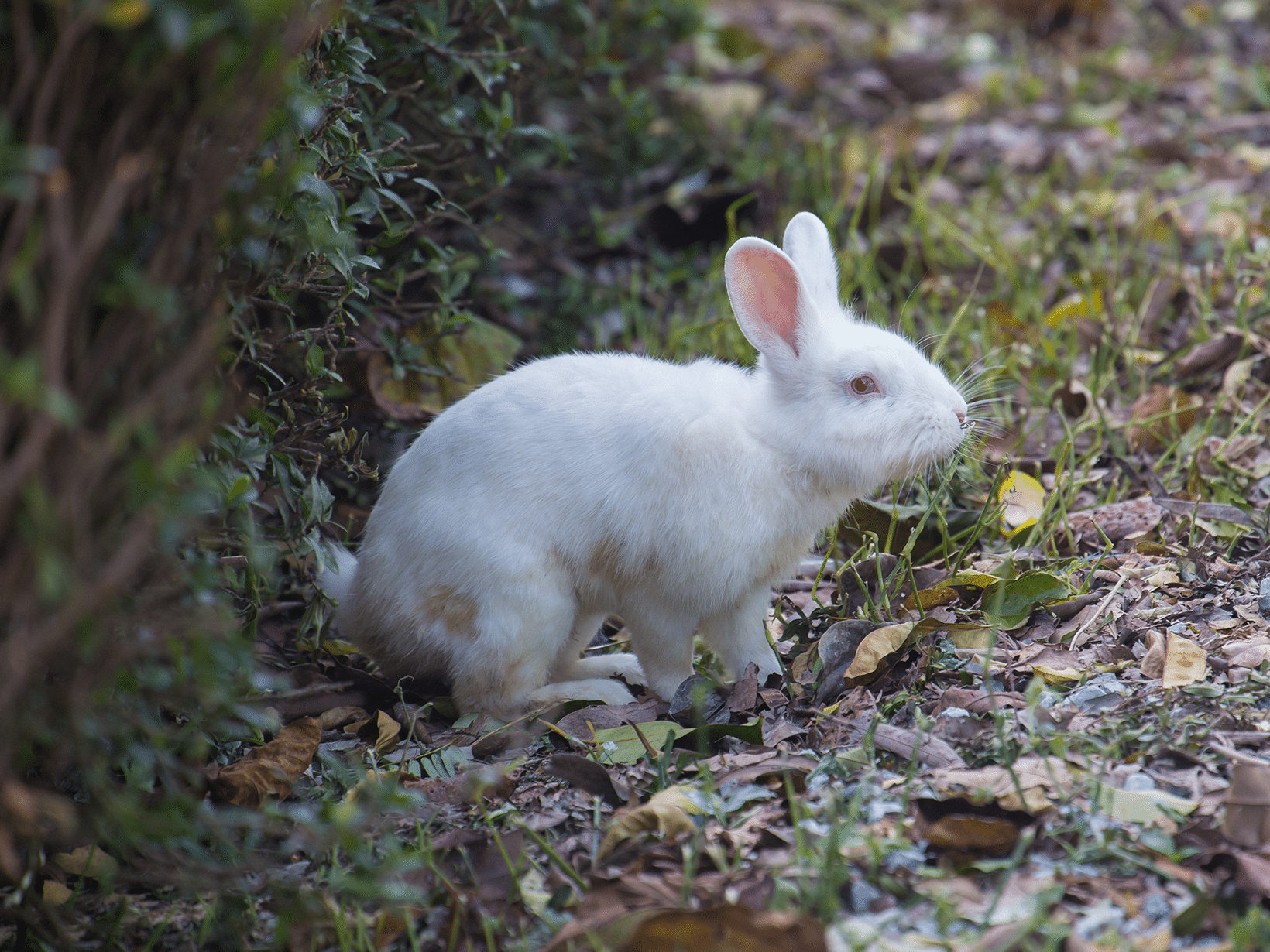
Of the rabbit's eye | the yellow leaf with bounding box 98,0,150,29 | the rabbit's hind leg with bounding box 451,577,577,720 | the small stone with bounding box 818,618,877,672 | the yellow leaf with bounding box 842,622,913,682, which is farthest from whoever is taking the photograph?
the rabbit's eye

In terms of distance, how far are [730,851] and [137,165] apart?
1.61 meters

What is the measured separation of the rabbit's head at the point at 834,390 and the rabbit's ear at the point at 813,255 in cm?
17

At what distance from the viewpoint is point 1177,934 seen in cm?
202

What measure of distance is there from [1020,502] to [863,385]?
803 mm

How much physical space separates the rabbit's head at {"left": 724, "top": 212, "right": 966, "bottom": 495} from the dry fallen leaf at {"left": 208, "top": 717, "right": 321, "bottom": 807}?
143 centimetres

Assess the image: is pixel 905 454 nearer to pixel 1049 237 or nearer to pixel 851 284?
pixel 851 284

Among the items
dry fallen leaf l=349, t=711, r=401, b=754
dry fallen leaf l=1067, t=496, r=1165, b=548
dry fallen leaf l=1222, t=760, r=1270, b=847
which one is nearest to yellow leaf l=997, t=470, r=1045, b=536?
dry fallen leaf l=1067, t=496, r=1165, b=548

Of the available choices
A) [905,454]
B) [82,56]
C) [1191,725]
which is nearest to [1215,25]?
[905,454]

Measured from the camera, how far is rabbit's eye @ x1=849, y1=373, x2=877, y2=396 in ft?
10.7

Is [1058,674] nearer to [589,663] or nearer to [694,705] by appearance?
[694,705]

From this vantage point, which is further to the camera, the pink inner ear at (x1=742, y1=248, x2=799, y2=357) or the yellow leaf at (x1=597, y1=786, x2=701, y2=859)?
the pink inner ear at (x1=742, y1=248, x2=799, y2=357)

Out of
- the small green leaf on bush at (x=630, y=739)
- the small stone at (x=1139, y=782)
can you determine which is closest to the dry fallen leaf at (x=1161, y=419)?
the small stone at (x=1139, y=782)


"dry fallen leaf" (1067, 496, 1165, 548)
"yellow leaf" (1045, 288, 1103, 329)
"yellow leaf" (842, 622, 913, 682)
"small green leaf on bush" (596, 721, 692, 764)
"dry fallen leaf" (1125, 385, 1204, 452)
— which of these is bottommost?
"small green leaf on bush" (596, 721, 692, 764)

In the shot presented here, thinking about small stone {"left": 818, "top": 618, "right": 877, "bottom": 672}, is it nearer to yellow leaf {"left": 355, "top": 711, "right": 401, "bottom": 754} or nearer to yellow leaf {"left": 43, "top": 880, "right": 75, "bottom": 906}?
yellow leaf {"left": 355, "top": 711, "right": 401, "bottom": 754}
